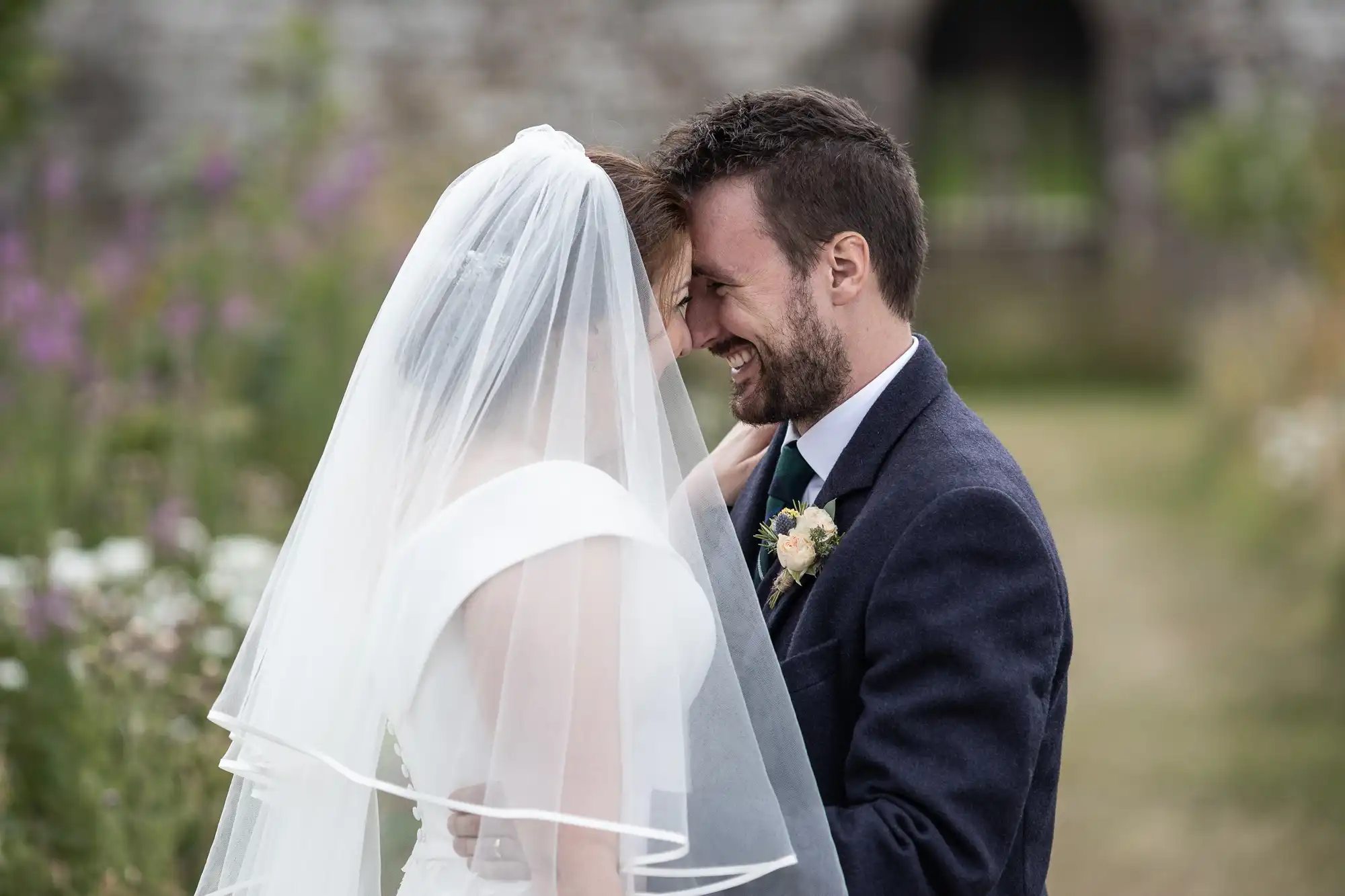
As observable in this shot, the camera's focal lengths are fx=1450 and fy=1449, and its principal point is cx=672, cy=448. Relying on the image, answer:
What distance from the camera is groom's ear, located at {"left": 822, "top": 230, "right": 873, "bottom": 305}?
2.26 metres

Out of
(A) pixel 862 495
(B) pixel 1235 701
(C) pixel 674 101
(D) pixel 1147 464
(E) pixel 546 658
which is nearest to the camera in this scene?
(E) pixel 546 658

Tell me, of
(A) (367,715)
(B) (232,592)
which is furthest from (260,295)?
(A) (367,715)

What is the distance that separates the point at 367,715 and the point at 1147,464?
852 cm

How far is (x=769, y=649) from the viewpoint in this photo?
2.04m

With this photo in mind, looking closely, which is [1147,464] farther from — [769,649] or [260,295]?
[769,649]

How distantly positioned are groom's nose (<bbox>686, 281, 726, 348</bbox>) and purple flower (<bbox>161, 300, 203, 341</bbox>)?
13.4 ft

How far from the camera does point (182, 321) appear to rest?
592 centimetres

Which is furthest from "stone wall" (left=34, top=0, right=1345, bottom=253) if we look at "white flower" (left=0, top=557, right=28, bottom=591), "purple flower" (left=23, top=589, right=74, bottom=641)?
"purple flower" (left=23, top=589, right=74, bottom=641)

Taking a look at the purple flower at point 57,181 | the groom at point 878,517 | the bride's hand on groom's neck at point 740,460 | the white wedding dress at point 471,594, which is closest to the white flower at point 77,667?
the bride's hand on groom's neck at point 740,460

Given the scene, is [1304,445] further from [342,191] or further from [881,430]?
[881,430]

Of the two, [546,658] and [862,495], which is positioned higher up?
[862,495]

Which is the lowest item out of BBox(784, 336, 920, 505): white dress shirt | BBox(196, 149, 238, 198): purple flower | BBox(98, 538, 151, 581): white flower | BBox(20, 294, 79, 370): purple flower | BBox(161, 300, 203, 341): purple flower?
BBox(784, 336, 920, 505): white dress shirt

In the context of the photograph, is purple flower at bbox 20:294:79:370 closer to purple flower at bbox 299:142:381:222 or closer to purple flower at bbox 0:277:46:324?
purple flower at bbox 0:277:46:324

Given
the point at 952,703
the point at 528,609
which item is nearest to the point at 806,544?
the point at 952,703
